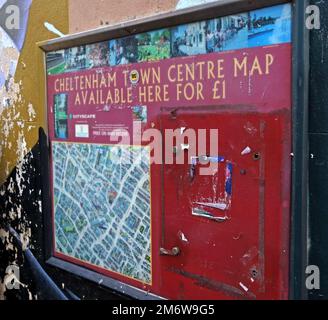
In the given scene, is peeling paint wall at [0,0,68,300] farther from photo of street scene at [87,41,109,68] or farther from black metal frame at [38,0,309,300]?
black metal frame at [38,0,309,300]

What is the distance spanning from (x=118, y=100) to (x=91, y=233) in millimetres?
964

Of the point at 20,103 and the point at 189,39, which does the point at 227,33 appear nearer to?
the point at 189,39

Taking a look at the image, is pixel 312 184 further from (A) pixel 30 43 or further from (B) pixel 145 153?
(A) pixel 30 43

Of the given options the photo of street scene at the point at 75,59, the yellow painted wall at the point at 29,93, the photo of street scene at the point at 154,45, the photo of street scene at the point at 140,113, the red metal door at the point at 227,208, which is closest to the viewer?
the red metal door at the point at 227,208

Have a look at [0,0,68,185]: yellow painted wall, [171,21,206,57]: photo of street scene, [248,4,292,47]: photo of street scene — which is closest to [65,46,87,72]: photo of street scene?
[0,0,68,185]: yellow painted wall

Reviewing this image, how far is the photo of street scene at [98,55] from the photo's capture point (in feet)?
9.71

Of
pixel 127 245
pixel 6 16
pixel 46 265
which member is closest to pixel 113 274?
pixel 127 245

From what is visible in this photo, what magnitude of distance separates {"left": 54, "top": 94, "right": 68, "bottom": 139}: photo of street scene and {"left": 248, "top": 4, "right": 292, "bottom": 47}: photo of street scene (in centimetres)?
161

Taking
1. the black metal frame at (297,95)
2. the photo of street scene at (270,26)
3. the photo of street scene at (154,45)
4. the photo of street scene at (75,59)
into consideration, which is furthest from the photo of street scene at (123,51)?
the photo of street scene at (270,26)

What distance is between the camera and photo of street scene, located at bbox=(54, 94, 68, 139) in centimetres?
336

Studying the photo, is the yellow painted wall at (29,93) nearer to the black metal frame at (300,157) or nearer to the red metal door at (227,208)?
the red metal door at (227,208)

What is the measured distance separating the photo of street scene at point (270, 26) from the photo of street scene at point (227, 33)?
41mm

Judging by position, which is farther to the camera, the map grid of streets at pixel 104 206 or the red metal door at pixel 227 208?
the map grid of streets at pixel 104 206

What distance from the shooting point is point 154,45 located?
2.64 meters
